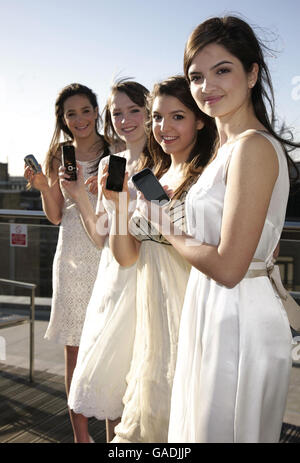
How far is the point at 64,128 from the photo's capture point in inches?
97.3

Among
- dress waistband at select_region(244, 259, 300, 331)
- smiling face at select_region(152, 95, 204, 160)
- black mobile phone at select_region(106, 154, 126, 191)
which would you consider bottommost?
dress waistband at select_region(244, 259, 300, 331)

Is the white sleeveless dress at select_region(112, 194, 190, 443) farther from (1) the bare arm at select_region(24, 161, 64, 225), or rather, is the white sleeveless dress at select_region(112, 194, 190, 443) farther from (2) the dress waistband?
(1) the bare arm at select_region(24, 161, 64, 225)

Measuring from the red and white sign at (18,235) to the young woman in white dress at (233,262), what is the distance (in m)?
2.53

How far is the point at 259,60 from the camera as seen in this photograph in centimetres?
118

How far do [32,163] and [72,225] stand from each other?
1.11ft

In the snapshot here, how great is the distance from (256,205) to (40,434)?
185cm

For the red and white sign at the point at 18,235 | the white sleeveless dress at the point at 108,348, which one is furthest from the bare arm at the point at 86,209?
the red and white sign at the point at 18,235

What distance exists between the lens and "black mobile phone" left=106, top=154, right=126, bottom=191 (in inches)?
56.1

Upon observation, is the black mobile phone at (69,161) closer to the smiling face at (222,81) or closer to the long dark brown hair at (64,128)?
the long dark brown hair at (64,128)

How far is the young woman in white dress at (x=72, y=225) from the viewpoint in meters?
2.29

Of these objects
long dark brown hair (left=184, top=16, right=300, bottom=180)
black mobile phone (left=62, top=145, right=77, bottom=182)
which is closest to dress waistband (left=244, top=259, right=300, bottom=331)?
long dark brown hair (left=184, top=16, right=300, bottom=180)

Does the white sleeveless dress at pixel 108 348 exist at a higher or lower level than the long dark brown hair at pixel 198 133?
lower

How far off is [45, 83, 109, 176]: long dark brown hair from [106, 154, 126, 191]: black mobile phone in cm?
92

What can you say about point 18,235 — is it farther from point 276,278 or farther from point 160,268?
point 276,278
